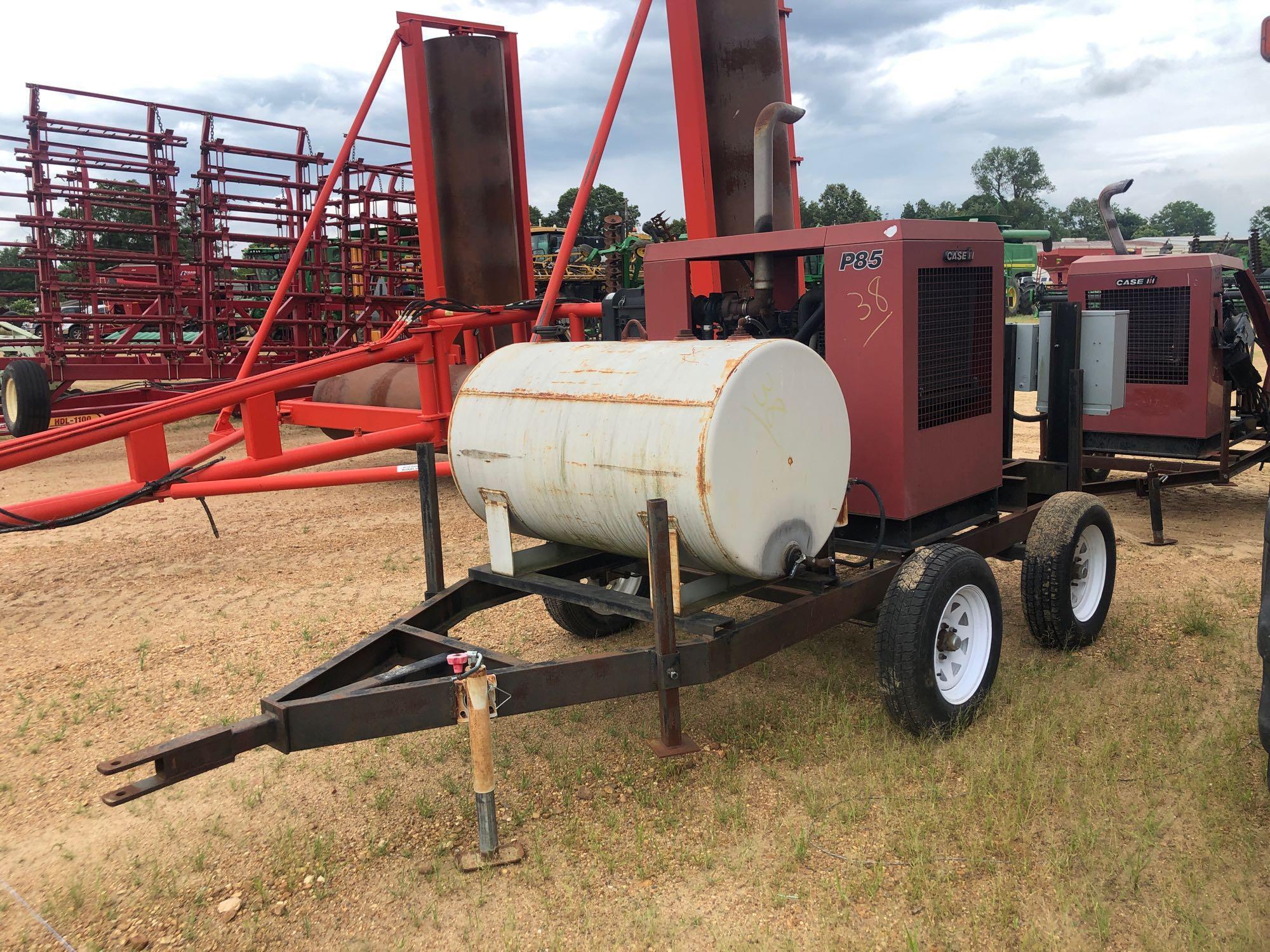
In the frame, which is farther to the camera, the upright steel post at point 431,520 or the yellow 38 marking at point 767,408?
the upright steel post at point 431,520

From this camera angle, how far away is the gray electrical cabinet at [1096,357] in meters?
5.14

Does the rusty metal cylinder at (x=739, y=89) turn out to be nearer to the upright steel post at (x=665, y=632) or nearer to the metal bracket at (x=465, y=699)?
the upright steel post at (x=665, y=632)

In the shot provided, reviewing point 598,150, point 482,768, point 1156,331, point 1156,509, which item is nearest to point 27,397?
point 598,150

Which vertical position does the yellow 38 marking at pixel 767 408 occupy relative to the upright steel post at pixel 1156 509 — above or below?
above

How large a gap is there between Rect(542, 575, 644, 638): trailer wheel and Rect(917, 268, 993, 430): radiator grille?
5.58 feet

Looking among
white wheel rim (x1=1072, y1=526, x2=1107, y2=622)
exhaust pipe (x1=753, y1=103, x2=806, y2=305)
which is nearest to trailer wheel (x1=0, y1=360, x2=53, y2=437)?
exhaust pipe (x1=753, y1=103, x2=806, y2=305)

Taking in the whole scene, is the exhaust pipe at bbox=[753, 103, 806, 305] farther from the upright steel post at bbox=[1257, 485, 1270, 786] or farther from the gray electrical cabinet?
the upright steel post at bbox=[1257, 485, 1270, 786]

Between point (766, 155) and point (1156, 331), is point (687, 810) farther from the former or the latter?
point (1156, 331)

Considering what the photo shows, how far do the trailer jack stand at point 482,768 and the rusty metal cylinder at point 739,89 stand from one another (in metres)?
4.52

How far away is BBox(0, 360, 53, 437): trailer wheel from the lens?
8.41 meters

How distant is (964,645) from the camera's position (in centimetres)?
418

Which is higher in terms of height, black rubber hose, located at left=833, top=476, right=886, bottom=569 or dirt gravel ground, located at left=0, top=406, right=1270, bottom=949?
black rubber hose, located at left=833, top=476, right=886, bottom=569

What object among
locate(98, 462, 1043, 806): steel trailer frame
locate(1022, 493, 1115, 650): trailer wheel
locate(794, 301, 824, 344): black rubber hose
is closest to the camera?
locate(98, 462, 1043, 806): steel trailer frame

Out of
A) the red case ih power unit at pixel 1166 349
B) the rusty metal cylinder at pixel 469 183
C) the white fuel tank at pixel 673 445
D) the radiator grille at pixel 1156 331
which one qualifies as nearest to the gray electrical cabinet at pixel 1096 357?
the white fuel tank at pixel 673 445
